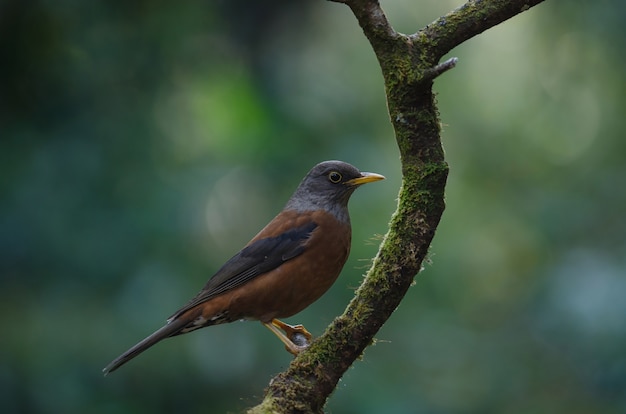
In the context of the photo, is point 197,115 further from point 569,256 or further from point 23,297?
point 569,256

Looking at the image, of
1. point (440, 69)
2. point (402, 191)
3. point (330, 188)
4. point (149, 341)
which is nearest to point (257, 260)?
point (330, 188)

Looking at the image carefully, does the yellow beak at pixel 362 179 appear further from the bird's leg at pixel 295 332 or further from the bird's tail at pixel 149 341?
the bird's tail at pixel 149 341

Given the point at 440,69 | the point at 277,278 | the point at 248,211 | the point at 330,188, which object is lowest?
the point at 277,278

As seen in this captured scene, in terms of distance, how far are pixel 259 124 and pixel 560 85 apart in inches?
182

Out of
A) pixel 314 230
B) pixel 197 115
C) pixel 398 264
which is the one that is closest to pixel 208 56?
pixel 197 115

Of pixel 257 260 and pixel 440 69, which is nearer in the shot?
pixel 440 69

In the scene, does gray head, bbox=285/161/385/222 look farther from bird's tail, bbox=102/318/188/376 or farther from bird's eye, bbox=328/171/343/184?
bird's tail, bbox=102/318/188/376

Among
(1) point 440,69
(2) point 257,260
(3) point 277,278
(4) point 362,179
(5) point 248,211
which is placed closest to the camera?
(1) point 440,69

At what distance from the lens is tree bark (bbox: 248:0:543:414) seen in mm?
3740

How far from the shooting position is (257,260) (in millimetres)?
5453

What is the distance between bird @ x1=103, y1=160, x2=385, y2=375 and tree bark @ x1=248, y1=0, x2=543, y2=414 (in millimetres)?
1219

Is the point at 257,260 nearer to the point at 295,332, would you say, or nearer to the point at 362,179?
the point at 295,332

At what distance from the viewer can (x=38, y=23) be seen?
308 inches

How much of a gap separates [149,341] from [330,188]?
5.58 ft
